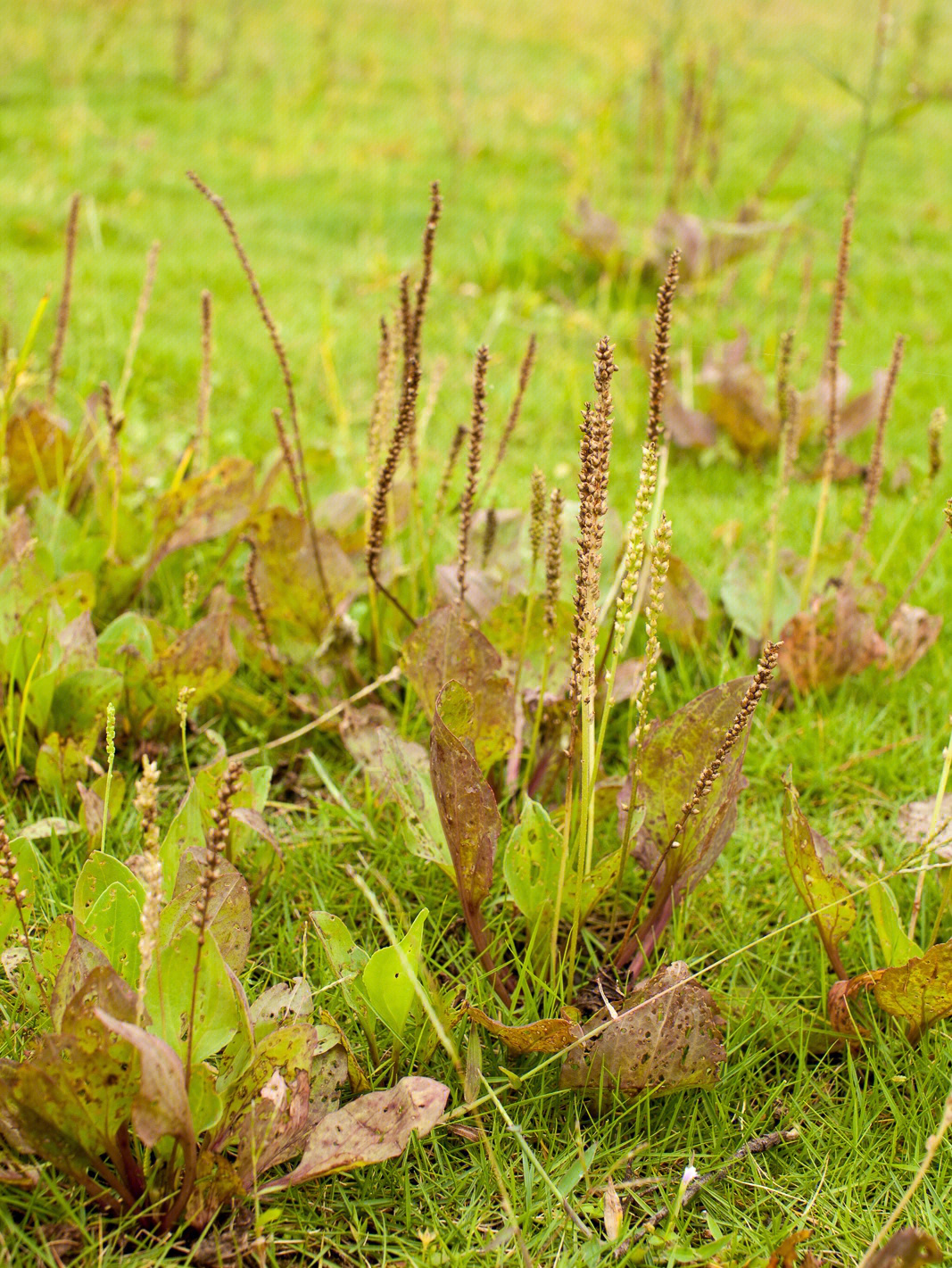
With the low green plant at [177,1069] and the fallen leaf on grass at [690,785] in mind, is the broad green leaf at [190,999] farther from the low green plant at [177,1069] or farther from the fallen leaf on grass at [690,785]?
the fallen leaf on grass at [690,785]

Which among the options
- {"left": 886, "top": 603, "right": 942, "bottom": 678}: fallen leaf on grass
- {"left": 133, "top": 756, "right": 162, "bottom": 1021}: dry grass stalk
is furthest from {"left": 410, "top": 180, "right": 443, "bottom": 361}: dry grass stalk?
{"left": 886, "top": 603, "right": 942, "bottom": 678}: fallen leaf on grass

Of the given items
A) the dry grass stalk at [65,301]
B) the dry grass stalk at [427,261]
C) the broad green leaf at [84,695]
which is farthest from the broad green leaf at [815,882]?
the dry grass stalk at [65,301]

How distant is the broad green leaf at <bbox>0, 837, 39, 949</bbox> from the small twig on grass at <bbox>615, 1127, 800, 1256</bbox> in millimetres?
956

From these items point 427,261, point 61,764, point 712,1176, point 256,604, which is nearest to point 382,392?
point 427,261

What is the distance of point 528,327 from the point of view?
4.72 m

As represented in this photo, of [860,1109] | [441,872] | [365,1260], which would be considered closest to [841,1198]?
[860,1109]

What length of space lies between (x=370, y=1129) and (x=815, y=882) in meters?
0.75

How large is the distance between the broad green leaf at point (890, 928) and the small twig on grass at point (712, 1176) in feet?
0.98

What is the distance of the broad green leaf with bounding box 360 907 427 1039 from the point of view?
1415 mm

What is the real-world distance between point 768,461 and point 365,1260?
118 inches

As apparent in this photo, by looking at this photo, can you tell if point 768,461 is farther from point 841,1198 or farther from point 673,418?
point 841,1198

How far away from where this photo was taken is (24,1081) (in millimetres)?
1185

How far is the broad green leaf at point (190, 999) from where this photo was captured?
1273 mm

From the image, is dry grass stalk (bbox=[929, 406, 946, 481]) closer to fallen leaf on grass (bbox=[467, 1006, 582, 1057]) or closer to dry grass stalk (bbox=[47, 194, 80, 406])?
fallen leaf on grass (bbox=[467, 1006, 582, 1057])
